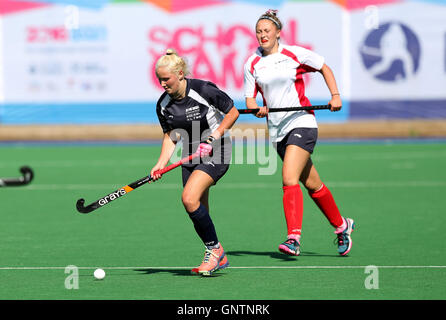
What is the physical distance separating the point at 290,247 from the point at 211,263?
752 mm

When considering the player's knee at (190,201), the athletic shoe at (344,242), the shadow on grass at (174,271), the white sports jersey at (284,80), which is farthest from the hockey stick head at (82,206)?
the athletic shoe at (344,242)

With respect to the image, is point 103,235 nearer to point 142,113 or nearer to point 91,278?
point 91,278

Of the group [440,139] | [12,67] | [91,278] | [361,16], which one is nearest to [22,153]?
[12,67]

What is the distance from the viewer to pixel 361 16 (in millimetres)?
18750

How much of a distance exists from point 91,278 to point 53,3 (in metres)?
14.0

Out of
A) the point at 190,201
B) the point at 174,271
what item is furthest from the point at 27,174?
the point at 174,271

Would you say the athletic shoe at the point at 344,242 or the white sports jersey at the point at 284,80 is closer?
the athletic shoe at the point at 344,242

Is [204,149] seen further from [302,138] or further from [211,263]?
[302,138]

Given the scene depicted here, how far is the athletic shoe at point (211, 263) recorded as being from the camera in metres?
6.44

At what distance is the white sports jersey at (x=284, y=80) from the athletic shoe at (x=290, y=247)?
96 centimetres

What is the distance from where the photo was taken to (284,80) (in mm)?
7465

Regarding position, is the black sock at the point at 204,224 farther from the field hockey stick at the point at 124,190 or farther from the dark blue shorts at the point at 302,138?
the dark blue shorts at the point at 302,138

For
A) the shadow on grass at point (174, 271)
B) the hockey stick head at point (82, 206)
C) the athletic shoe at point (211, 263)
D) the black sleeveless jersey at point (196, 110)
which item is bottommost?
the shadow on grass at point (174, 271)

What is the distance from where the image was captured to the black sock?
6500 mm
